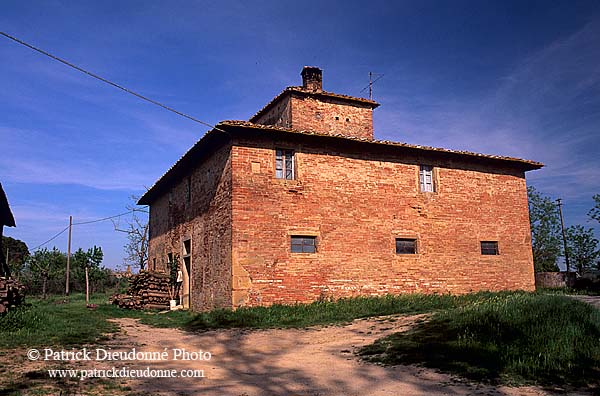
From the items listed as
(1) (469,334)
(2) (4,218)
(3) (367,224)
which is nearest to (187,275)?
(2) (4,218)

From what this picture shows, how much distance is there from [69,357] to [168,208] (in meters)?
13.4

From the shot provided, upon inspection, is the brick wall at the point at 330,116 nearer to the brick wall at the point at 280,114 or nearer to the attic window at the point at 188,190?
the brick wall at the point at 280,114

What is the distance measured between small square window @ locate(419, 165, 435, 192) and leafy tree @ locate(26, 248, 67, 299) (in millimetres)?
26037

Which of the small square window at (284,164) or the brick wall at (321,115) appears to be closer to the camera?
the small square window at (284,164)

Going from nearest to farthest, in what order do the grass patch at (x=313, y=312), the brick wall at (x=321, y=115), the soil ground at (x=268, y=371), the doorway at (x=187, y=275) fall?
the soil ground at (x=268, y=371), the grass patch at (x=313, y=312), the doorway at (x=187, y=275), the brick wall at (x=321, y=115)

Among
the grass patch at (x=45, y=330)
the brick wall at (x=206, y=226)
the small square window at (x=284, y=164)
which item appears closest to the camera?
the grass patch at (x=45, y=330)

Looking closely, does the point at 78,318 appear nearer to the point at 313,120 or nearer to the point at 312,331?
the point at 312,331

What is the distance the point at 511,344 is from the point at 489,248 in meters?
11.0

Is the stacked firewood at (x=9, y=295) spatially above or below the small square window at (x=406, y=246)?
below

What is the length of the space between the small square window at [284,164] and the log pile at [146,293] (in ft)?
23.6

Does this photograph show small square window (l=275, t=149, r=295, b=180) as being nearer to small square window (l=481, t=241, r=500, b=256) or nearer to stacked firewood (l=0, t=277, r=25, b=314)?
stacked firewood (l=0, t=277, r=25, b=314)

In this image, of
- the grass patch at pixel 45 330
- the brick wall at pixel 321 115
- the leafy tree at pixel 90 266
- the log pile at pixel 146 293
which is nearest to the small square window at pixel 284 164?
the brick wall at pixel 321 115

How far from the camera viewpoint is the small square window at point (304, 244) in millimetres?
13945

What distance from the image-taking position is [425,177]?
16625mm
